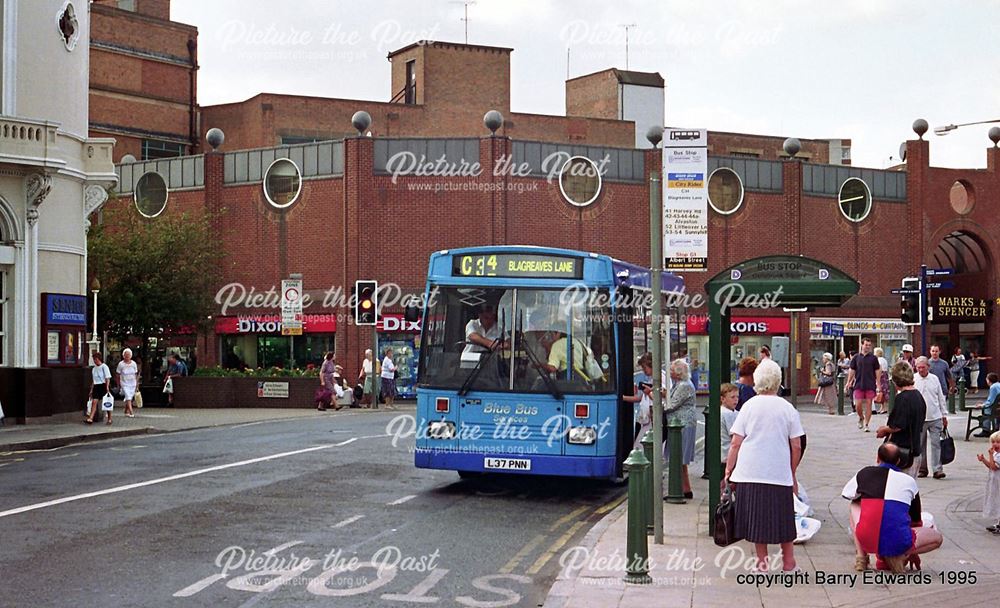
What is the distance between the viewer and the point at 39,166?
2711cm

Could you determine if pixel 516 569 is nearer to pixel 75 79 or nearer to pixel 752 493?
pixel 752 493

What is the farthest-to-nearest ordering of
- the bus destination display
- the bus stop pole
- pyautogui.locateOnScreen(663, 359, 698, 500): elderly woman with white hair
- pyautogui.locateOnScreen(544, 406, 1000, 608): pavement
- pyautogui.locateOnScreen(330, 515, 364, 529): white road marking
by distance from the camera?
1. the bus destination display
2. pyautogui.locateOnScreen(663, 359, 698, 500): elderly woman with white hair
3. pyautogui.locateOnScreen(330, 515, 364, 529): white road marking
4. the bus stop pole
5. pyautogui.locateOnScreen(544, 406, 1000, 608): pavement

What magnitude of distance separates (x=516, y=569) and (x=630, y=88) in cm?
6302

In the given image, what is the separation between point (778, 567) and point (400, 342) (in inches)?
1479

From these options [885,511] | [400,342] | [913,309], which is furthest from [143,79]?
[885,511]

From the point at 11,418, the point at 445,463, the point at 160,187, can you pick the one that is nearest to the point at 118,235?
the point at 160,187

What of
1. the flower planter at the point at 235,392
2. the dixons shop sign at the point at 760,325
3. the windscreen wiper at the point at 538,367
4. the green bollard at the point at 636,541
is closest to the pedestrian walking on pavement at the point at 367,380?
the flower planter at the point at 235,392

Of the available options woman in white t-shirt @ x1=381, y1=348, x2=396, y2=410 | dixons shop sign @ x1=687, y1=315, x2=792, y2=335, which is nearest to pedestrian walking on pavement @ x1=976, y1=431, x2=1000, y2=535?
woman in white t-shirt @ x1=381, y1=348, x2=396, y2=410

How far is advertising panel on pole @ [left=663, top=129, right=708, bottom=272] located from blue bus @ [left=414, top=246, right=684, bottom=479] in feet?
13.3

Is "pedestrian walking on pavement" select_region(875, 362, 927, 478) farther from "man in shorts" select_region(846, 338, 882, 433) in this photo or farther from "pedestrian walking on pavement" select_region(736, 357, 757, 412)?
"man in shorts" select_region(846, 338, 882, 433)

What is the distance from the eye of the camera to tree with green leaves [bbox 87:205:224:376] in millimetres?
41094

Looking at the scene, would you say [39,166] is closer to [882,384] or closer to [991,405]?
[991,405]

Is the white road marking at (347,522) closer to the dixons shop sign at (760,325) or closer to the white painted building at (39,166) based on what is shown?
the white painted building at (39,166)

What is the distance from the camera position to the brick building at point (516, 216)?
4781cm
